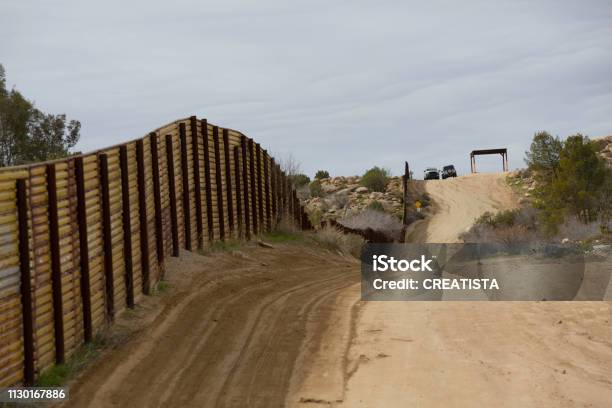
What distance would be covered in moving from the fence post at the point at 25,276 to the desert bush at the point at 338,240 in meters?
19.1

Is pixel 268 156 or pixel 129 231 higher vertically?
pixel 268 156

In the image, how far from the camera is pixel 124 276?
1384cm

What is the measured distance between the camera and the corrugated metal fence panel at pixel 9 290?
379 inches

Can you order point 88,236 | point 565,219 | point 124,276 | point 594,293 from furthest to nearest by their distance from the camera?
point 565,219
point 594,293
point 124,276
point 88,236

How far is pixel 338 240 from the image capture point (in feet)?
100

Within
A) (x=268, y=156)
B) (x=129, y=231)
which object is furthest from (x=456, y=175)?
(x=129, y=231)

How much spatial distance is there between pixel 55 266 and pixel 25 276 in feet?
2.70

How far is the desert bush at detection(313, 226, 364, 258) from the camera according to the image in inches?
1158

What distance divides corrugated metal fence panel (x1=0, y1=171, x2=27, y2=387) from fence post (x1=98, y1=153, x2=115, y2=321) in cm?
278

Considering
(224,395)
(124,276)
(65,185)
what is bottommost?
(224,395)

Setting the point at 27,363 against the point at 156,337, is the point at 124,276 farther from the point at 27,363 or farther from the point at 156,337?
the point at 27,363

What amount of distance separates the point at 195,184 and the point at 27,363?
10902 mm

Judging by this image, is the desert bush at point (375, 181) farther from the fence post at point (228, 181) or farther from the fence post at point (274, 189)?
the fence post at point (228, 181)

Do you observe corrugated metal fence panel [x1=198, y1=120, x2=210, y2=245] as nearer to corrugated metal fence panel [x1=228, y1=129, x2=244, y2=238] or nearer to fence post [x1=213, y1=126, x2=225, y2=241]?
fence post [x1=213, y1=126, x2=225, y2=241]
